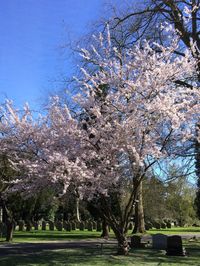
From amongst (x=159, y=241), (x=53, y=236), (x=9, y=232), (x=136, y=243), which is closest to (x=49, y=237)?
(x=53, y=236)

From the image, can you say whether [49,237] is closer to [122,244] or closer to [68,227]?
[68,227]

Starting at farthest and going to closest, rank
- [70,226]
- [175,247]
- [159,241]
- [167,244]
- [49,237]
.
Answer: [70,226] → [49,237] → [159,241] → [167,244] → [175,247]

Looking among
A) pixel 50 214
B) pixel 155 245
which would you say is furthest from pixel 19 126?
pixel 50 214

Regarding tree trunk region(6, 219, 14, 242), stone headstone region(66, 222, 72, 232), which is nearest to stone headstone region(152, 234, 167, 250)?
tree trunk region(6, 219, 14, 242)

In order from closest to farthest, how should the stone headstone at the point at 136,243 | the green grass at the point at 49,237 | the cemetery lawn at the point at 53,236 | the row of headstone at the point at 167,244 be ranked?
the row of headstone at the point at 167,244 < the stone headstone at the point at 136,243 < the cemetery lawn at the point at 53,236 < the green grass at the point at 49,237

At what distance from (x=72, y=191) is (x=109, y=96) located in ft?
12.6

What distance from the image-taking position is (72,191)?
1619cm

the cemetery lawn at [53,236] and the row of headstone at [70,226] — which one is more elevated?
the row of headstone at [70,226]

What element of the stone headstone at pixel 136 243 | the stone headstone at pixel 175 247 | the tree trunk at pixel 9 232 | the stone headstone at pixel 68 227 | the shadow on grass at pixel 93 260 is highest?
the stone headstone at pixel 68 227

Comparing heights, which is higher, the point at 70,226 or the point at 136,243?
the point at 70,226

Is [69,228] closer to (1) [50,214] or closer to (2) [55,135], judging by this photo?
(1) [50,214]

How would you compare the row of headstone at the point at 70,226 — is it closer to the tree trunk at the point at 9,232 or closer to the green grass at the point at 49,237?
the green grass at the point at 49,237

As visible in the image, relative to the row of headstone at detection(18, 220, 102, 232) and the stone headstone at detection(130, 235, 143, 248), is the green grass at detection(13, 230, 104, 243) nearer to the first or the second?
the stone headstone at detection(130, 235, 143, 248)

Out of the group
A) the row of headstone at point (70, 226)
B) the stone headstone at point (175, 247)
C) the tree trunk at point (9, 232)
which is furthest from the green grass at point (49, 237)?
the stone headstone at point (175, 247)
